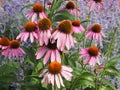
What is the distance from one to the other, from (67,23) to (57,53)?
5.9 inches

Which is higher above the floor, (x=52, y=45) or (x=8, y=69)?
(x=52, y=45)

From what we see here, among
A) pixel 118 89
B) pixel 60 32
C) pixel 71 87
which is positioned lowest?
pixel 118 89

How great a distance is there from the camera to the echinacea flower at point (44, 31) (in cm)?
171

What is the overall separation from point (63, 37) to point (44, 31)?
11cm

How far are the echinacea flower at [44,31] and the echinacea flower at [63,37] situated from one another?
3cm

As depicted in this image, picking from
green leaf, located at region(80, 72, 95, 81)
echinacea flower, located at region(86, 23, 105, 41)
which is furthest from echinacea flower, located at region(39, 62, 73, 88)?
echinacea flower, located at region(86, 23, 105, 41)

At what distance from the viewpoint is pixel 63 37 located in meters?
1.70

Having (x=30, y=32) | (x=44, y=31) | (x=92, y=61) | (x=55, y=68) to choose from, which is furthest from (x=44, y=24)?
(x=92, y=61)

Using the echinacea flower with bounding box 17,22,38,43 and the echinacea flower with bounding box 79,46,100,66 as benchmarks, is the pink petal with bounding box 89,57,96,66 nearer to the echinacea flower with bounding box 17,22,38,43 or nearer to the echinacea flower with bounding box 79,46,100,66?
the echinacea flower with bounding box 79,46,100,66

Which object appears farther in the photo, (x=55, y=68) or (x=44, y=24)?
(x=44, y=24)

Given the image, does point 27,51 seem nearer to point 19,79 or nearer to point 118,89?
point 19,79

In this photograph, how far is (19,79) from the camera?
2.18 metres

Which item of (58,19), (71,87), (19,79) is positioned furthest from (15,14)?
(71,87)

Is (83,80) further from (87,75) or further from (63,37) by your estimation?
(63,37)
